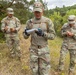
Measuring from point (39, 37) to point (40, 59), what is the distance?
0.58m

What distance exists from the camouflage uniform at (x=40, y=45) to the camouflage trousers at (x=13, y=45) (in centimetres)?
→ 318

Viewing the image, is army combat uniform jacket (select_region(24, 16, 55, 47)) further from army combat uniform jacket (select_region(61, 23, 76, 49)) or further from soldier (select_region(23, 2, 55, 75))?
army combat uniform jacket (select_region(61, 23, 76, 49))

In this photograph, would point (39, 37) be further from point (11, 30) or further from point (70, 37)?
point (11, 30)

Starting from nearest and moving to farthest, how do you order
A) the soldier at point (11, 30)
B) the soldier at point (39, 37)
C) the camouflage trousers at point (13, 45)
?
1. the soldier at point (39, 37)
2. the soldier at point (11, 30)
3. the camouflage trousers at point (13, 45)

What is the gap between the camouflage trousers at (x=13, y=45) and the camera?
955 centimetres

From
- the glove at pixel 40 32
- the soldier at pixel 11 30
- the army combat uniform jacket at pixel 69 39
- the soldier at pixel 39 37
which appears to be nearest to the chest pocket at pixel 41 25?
the soldier at pixel 39 37

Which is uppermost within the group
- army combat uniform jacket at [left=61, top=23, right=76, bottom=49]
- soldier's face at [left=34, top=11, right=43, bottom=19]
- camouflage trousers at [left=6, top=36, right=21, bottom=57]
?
soldier's face at [left=34, top=11, right=43, bottom=19]

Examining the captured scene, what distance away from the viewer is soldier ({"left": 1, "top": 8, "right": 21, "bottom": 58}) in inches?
360

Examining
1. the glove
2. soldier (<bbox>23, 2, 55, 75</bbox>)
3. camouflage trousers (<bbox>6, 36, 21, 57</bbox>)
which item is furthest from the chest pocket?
camouflage trousers (<bbox>6, 36, 21, 57</bbox>)

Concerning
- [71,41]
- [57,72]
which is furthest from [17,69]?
[71,41]

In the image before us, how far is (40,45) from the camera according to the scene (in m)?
6.33

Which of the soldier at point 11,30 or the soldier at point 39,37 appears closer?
the soldier at point 39,37

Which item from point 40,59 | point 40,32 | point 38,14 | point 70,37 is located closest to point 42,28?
point 40,32

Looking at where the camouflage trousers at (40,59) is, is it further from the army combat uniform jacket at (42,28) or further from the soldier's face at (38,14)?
the soldier's face at (38,14)
